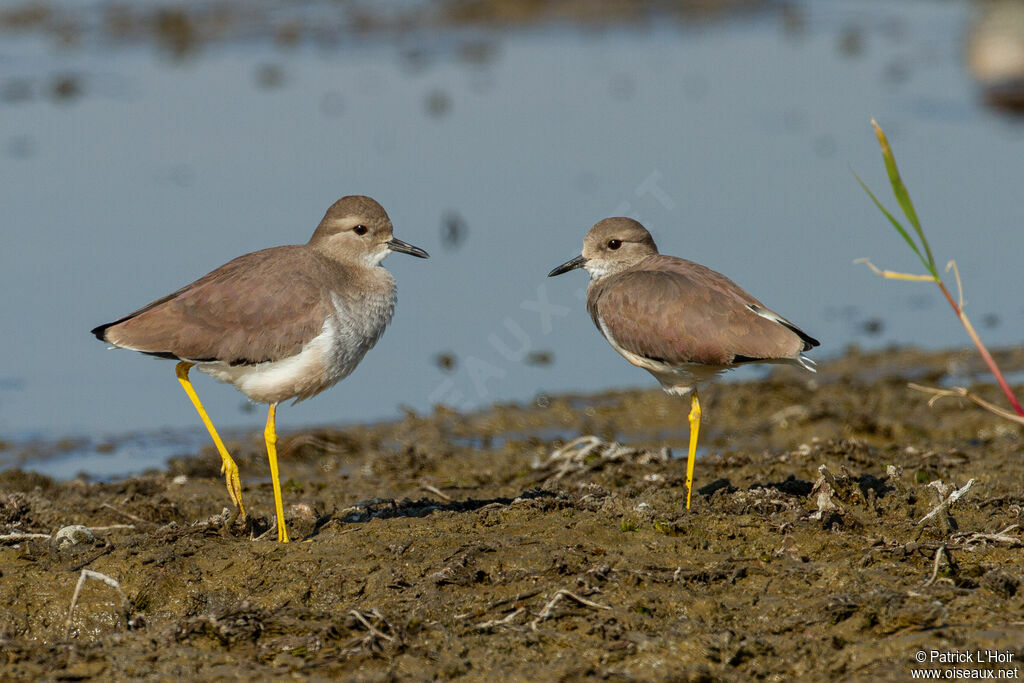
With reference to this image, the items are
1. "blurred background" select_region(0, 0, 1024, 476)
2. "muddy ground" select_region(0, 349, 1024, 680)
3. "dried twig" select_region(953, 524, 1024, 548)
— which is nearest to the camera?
"muddy ground" select_region(0, 349, 1024, 680)

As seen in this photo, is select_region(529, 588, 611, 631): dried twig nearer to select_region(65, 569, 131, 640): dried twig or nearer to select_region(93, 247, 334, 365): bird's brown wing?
select_region(65, 569, 131, 640): dried twig

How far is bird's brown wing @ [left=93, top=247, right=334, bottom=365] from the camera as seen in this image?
6766mm

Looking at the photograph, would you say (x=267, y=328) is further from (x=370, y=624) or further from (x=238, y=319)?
(x=370, y=624)

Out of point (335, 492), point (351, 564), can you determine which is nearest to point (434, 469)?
point (335, 492)

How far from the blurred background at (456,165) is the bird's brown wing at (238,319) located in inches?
110

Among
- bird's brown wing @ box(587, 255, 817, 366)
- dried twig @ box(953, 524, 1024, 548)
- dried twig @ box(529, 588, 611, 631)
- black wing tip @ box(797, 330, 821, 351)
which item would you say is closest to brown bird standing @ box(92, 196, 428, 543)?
bird's brown wing @ box(587, 255, 817, 366)

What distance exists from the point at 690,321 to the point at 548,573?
185 cm

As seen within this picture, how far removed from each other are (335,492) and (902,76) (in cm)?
A: 1452

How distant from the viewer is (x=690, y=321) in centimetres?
709

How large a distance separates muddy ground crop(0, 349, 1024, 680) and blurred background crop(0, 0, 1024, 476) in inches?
107

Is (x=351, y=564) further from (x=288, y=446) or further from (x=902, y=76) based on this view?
(x=902, y=76)

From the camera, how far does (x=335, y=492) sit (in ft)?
27.5

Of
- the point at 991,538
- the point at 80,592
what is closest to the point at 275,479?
the point at 80,592

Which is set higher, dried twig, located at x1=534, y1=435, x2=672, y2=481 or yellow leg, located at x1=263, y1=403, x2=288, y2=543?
yellow leg, located at x1=263, y1=403, x2=288, y2=543
